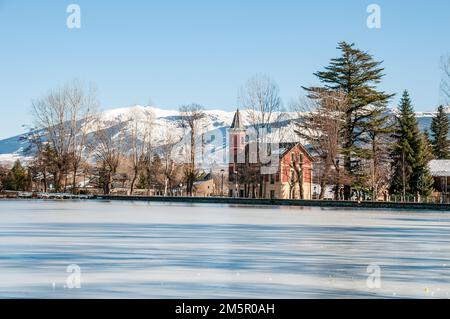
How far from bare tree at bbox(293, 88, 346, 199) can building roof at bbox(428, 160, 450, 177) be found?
26.0 metres

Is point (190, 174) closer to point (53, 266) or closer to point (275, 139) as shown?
point (275, 139)

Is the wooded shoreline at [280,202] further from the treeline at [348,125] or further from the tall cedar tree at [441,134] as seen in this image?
the tall cedar tree at [441,134]

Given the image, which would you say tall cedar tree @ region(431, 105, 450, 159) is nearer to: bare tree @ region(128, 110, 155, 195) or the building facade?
the building facade

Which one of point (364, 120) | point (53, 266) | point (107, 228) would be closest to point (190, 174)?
point (364, 120)

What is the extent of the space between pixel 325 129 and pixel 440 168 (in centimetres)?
2995

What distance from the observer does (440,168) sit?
68250 millimetres

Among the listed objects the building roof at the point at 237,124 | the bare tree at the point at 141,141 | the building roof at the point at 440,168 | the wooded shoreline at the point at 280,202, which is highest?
the building roof at the point at 237,124

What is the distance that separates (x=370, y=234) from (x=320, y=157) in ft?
102

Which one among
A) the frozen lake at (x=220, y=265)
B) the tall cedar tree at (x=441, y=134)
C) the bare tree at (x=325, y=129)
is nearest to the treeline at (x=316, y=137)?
the bare tree at (x=325, y=129)

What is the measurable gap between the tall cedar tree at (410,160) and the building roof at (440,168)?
10.0 m

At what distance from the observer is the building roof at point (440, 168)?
6662cm

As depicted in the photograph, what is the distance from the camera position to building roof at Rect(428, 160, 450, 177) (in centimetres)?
6662

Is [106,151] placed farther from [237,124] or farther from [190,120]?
[237,124]

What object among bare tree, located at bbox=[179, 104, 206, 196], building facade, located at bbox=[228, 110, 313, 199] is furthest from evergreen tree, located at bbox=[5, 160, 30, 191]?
building facade, located at bbox=[228, 110, 313, 199]
